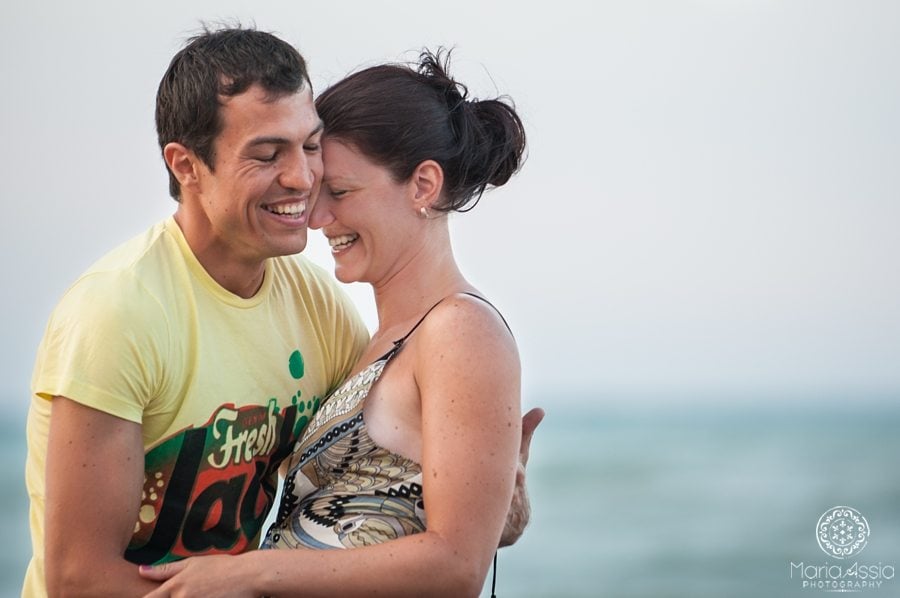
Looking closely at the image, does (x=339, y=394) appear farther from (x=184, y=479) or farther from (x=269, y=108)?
(x=269, y=108)

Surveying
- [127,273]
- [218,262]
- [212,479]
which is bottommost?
[212,479]

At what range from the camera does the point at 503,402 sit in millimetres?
1901

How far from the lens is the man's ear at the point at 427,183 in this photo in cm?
212

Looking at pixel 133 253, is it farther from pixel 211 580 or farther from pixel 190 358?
pixel 211 580

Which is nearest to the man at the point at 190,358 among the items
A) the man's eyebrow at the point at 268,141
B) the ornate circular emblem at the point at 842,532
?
the man's eyebrow at the point at 268,141

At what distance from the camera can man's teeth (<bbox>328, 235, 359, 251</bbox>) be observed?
2.19 m

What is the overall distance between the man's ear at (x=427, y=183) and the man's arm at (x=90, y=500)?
1.98 feet

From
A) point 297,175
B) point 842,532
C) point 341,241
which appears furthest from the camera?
point 842,532

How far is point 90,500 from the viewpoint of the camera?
187cm

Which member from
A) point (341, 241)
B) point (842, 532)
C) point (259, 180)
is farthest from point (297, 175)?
point (842, 532)

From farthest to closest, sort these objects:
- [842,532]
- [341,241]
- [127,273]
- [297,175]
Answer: [842,532] < [341,241] < [297,175] < [127,273]

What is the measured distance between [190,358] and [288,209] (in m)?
0.30

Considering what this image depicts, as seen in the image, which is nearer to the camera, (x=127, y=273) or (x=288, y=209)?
(x=127, y=273)

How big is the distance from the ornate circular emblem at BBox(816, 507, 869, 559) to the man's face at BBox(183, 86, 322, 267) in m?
5.19
